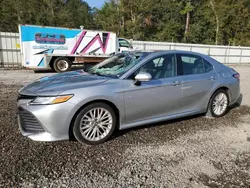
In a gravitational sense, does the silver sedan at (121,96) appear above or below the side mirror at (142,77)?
below

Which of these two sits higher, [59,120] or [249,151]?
[59,120]

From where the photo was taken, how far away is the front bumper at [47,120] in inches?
123

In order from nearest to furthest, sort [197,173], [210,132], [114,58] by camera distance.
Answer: [197,173] → [210,132] → [114,58]

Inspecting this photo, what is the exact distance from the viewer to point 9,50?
13922mm

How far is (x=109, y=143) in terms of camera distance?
3.55 metres

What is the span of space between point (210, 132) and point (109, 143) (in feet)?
6.37

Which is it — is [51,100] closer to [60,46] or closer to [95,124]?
[95,124]

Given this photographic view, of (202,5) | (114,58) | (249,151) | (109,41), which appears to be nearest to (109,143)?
(114,58)

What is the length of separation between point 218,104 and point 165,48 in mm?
15901

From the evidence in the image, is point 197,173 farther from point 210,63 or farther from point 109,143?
point 210,63

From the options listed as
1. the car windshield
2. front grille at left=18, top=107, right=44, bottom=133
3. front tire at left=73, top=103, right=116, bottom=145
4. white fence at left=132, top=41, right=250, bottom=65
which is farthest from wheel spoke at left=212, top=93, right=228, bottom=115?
white fence at left=132, top=41, right=250, bottom=65

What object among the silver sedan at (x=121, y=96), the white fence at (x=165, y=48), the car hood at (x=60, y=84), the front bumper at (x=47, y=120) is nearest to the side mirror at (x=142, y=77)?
the silver sedan at (x=121, y=96)

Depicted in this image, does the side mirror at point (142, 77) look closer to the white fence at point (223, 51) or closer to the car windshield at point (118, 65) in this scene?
the car windshield at point (118, 65)

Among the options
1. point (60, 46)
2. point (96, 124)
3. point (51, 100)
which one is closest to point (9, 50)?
point (60, 46)
